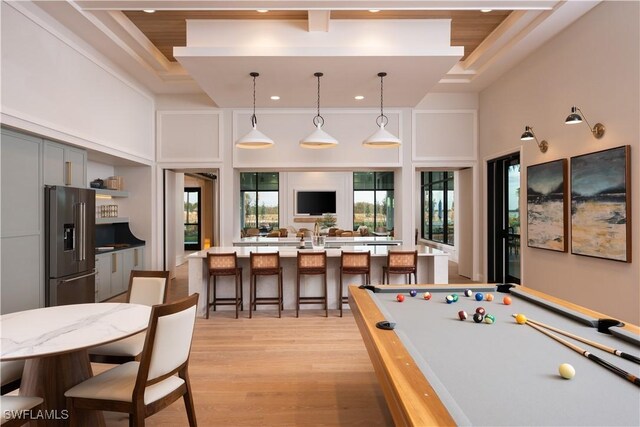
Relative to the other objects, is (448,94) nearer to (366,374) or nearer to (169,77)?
(169,77)

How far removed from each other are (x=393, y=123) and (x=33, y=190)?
5546 mm

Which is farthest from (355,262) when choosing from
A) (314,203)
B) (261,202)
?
(261,202)

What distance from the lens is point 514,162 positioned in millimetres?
5980

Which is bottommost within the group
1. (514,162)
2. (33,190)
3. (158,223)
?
(158,223)

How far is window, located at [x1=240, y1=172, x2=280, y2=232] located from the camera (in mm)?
11953

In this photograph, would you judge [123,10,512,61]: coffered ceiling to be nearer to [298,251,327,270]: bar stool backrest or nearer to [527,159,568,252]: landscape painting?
[527,159,568,252]: landscape painting

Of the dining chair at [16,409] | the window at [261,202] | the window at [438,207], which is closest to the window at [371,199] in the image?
the window at [438,207]

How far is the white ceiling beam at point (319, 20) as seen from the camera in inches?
159

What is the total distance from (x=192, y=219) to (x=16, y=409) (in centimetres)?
1135

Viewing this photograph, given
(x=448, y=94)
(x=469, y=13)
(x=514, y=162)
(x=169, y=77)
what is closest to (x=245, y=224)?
(x=169, y=77)

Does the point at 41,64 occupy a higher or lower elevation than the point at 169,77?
lower

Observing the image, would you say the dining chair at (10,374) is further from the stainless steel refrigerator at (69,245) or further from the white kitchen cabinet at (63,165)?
the white kitchen cabinet at (63,165)

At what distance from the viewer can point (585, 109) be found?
4.07 m

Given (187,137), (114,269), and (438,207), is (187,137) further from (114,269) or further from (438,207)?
(438,207)
